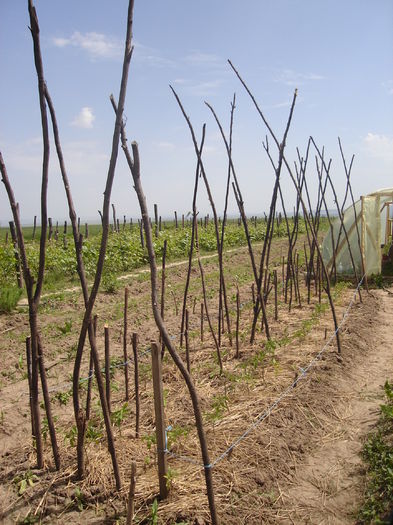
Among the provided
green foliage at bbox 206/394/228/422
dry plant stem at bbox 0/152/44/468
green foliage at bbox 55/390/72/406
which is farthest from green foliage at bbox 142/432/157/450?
green foliage at bbox 55/390/72/406

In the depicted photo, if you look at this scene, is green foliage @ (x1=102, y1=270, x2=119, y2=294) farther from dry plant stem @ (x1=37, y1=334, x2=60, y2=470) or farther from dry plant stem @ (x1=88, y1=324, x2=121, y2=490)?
dry plant stem @ (x1=88, y1=324, x2=121, y2=490)

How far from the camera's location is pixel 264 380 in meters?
4.02

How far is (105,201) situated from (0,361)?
3575mm

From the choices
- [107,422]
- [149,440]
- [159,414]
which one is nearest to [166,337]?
[159,414]

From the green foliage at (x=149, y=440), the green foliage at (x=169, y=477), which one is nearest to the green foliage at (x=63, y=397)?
the green foliage at (x=149, y=440)

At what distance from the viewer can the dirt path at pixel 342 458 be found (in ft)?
8.39

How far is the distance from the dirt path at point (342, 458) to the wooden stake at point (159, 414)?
2.31 ft

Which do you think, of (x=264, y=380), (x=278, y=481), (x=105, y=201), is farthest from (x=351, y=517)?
(x=105, y=201)

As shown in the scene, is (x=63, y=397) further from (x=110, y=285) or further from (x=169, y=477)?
(x=110, y=285)

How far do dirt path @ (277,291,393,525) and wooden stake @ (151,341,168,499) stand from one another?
70 cm

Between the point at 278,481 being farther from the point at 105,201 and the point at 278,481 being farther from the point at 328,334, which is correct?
the point at 328,334

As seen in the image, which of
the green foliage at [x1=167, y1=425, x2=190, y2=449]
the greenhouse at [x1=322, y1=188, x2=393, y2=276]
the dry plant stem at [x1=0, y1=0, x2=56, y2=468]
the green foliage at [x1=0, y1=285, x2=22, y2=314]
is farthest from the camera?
the greenhouse at [x1=322, y1=188, x2=393, y2=276]

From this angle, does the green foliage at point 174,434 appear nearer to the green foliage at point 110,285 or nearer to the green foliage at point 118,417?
the green foliage at point 118,417

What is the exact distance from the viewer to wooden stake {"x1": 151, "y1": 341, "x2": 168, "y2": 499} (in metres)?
2.36
